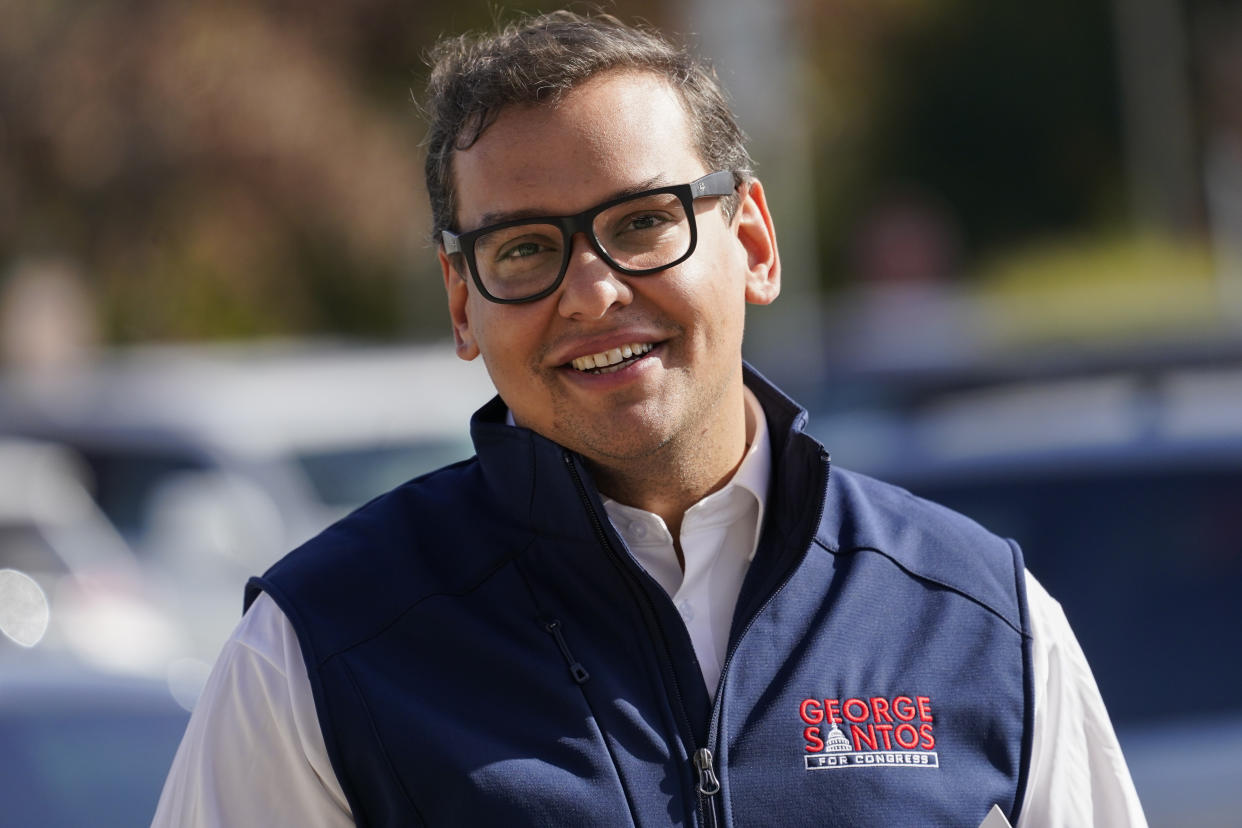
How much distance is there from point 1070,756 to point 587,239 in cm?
104

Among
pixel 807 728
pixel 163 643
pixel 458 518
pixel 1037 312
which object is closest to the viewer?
pixel 807 728

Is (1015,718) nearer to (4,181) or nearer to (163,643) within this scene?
(163,643)

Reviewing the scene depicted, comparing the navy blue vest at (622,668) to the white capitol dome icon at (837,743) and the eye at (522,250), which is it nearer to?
the white capitol dome icon at (837,743)

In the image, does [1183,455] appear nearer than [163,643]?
Yes

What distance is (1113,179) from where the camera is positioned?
3086 cm

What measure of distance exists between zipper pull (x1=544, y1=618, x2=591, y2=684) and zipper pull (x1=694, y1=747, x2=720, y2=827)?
190 mm

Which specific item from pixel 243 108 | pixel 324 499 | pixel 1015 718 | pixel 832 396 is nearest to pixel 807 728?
pixel 1015 718

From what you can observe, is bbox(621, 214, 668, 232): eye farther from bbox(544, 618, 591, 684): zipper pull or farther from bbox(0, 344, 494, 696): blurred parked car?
bbox(0, 344, 494, 696): blurred parked car

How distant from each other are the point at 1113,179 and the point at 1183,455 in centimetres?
2660

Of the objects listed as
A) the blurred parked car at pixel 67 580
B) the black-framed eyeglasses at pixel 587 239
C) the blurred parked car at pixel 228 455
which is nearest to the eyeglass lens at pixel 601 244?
the black-framed eyeglasses at pixel 587 239

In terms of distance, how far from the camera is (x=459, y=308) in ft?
9.56

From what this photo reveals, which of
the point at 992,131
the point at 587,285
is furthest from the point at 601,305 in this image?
the point at 992,131

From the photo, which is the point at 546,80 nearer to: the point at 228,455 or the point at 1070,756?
the point at 1070,756

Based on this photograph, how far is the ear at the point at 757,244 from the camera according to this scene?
9.74 ft
